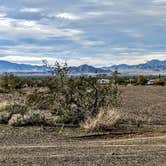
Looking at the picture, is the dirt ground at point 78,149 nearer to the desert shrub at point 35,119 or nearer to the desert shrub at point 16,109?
the desert shrub at point 35,119

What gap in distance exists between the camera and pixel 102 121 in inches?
897

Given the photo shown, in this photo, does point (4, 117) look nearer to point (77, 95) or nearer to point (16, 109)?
point (16, 109)

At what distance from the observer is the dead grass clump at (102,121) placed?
2241cm

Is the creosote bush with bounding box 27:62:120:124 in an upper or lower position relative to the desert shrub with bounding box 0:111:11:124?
upper

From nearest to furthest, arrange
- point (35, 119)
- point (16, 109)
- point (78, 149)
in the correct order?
1. point (78, 149)
2. point (35, 119)
3. point (16, 109)

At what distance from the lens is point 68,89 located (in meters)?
25.6

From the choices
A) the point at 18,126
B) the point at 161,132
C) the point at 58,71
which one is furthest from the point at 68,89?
the point at 161,132

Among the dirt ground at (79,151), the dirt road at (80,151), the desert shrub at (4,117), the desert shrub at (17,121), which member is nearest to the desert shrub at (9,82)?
the desert shrub at (4,117)

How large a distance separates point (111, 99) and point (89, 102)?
122cm

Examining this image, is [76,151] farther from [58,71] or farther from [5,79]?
[5,79]

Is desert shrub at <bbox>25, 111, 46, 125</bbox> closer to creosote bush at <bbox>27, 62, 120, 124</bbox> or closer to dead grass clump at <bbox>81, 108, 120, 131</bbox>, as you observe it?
creosote bush at <bbox>27, 62, 120, 124</bbox>

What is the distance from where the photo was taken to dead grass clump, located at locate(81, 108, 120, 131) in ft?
73.5

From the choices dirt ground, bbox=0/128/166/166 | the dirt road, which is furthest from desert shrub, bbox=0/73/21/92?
the dirt road

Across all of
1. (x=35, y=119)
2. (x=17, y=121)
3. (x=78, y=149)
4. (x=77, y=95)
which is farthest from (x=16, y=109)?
(x=78, y=149)
